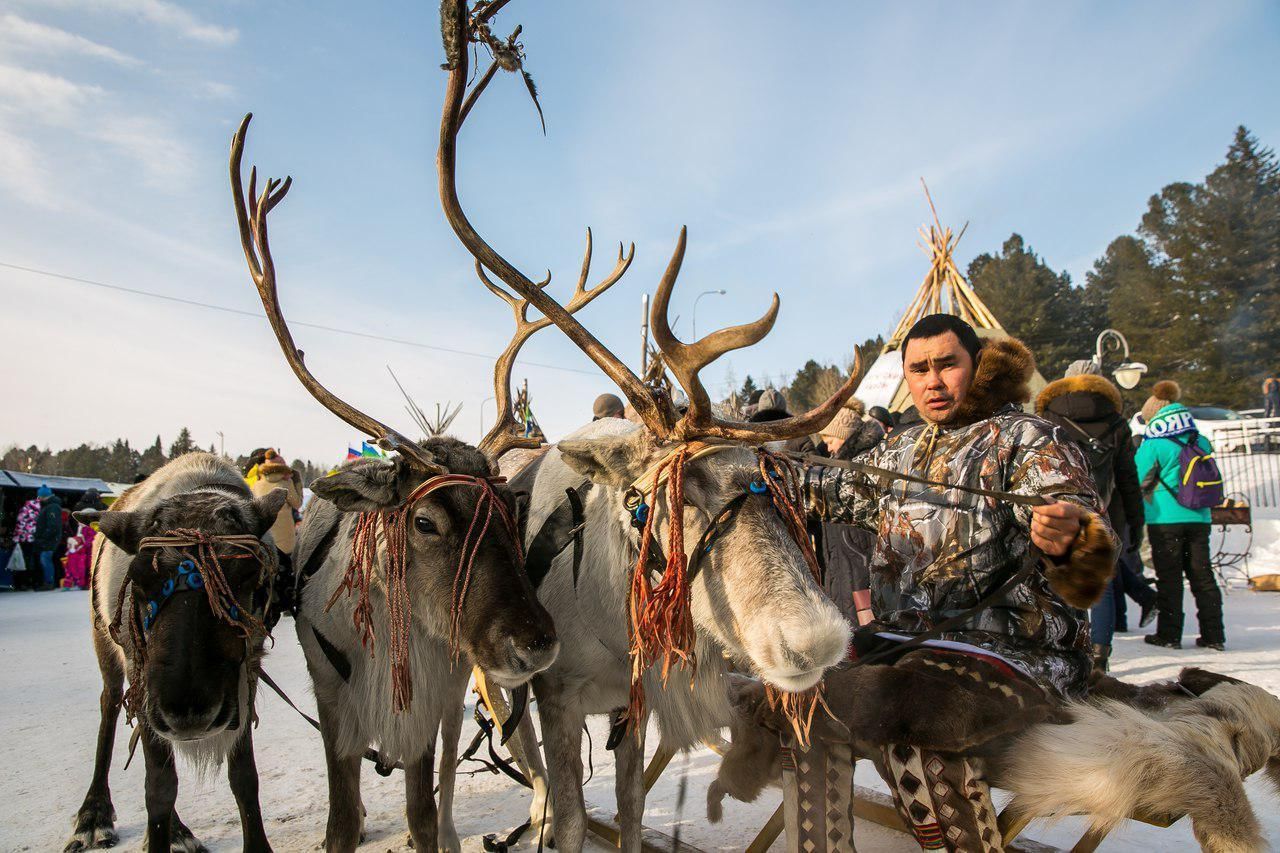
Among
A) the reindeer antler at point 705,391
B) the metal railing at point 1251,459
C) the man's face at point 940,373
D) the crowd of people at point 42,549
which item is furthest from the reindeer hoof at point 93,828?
the metal railing at point 1251,459

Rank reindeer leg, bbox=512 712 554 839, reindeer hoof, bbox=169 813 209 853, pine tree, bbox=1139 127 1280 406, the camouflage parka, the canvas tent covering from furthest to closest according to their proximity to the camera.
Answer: pine tree, bbox=1139 127 1280 406
the canvas tent covering
reindeer leg, bbox=512 712 554 839
reindeer hoof, bbox=169 813 209 853
the camouflage parka

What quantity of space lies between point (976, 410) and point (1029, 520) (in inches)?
20.7

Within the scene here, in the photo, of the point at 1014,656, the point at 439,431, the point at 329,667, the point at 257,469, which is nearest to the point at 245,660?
the point at 329,667

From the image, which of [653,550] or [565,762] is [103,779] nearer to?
[565,762]

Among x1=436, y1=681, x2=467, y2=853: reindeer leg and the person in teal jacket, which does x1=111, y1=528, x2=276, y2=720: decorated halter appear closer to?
x1=436, y1=681, x2=467, y2=853: reindeer leg

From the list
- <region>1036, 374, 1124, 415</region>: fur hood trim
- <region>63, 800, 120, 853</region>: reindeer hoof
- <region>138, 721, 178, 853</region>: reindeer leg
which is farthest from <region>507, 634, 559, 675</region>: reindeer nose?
<region>1036, 374, 1124, 415</region>: fur hood trim

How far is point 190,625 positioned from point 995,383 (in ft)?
9.81

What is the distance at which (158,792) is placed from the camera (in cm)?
279

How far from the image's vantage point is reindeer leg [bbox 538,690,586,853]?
267cm

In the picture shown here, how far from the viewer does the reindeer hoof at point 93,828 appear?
3374 millimetres

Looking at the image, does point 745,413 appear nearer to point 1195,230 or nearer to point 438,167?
point 438,167

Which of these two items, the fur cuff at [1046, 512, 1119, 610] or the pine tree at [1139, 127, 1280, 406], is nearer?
the fur cuff at [1046, 512, 1119, 610]

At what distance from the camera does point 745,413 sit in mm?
4367

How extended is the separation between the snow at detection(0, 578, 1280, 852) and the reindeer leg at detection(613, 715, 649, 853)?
23 centimetres
